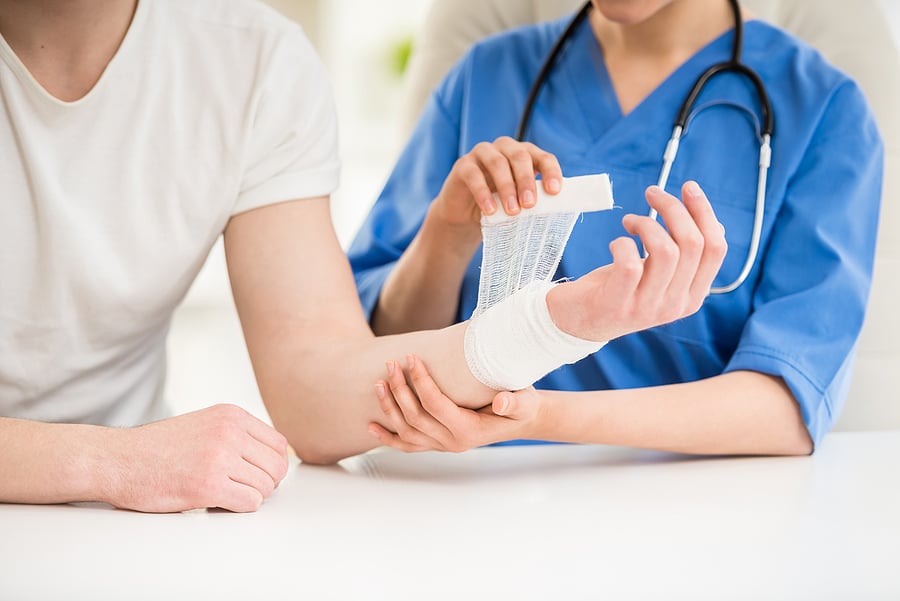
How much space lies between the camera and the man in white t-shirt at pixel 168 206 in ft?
2.90

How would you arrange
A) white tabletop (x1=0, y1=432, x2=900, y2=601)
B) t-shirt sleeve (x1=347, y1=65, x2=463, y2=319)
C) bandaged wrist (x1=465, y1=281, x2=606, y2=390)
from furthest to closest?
t-shirt sleeve (x1=347, y1=65, x2=463, y2=319) → bandaged wrist (x1=465, y1=281, x2=606, y2=390) → white tabletop (x1=0, y1=432, x2=900, y2=601)

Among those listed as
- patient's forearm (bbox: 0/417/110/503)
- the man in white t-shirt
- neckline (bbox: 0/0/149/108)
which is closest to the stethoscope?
the man in white t-shirt

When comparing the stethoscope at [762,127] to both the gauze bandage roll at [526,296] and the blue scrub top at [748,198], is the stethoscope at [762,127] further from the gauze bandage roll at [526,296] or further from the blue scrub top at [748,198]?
the gauze bandage roll at [526,296]

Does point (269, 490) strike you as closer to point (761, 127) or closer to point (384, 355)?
point (384, 355)

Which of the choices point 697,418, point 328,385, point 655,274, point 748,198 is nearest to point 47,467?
point 328,385

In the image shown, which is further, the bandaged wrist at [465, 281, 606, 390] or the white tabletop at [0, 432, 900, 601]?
the bandaged wrist at [465, 281, 606, 390]

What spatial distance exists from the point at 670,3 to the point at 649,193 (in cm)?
53

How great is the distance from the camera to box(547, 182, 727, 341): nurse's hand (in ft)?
2.08

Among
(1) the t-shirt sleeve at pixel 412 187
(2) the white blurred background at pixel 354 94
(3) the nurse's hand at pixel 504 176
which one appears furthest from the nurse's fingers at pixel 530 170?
(2) the white blurred background at pixel 354 94

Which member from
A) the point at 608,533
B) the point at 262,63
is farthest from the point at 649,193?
the point at 262,63

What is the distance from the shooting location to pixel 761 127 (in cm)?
107

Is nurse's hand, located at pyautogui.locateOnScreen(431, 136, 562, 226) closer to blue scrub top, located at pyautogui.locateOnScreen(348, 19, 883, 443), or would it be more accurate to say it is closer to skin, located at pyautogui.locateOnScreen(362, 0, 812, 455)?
skin, located at pyautogui.locateOnScreen(362, 0, 812, 455)

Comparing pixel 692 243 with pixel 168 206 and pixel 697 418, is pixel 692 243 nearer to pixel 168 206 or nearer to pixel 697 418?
pixel 697 418

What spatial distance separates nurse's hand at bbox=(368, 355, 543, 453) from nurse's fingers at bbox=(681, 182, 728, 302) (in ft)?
0.64
